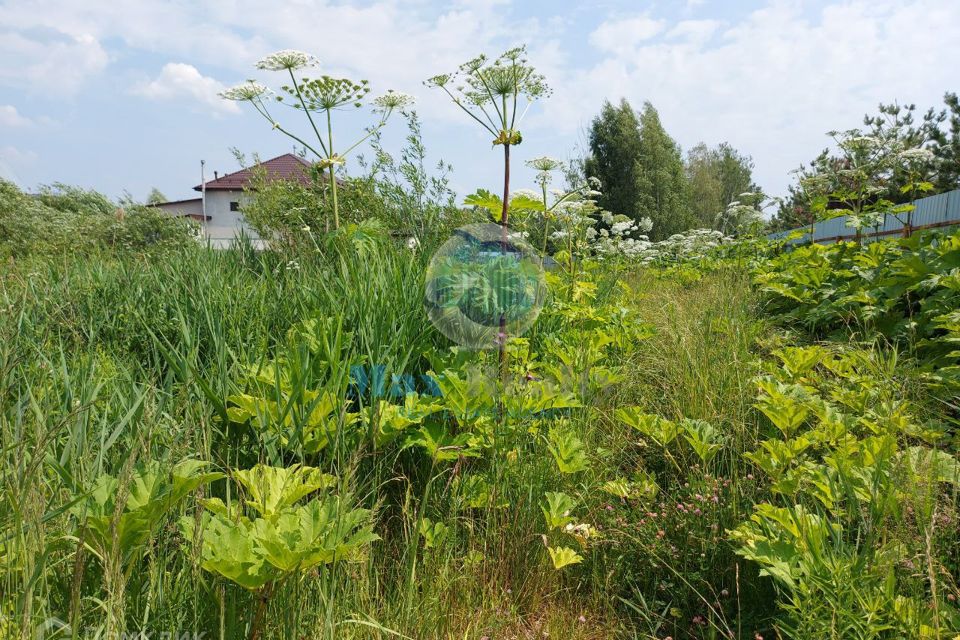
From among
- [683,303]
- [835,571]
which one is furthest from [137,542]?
[683,303]

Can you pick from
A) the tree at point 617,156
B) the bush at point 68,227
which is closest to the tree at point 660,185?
the tree at point 617,156

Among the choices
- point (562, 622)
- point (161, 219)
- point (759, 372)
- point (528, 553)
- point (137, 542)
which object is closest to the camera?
point (137, 542)

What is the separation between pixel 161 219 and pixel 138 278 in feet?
42.7

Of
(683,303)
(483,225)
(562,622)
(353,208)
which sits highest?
(353,208)

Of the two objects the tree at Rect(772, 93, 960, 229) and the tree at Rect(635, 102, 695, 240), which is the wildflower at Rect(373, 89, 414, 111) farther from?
the tree at Rect(635, 102, 695, 240)

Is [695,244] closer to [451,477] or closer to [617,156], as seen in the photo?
[451,477]

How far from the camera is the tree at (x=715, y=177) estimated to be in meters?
40.6

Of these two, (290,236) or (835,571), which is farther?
(290,236)

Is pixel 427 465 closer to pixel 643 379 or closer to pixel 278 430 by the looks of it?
pixel 278 430

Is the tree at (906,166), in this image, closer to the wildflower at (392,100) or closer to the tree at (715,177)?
the wildflower at (392,100)

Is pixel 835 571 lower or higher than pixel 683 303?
lower

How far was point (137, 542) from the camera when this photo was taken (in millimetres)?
1110

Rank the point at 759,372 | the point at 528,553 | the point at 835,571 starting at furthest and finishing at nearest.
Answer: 1. the point at 759,372
2. the point at 528,553
3. the point at 835,571

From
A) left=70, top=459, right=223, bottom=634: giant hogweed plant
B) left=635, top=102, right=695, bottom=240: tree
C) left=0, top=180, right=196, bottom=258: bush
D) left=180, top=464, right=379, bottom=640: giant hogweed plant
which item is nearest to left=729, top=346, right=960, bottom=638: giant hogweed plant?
left=180, top=464, right=379, bottom=640: giant hogweed plant
